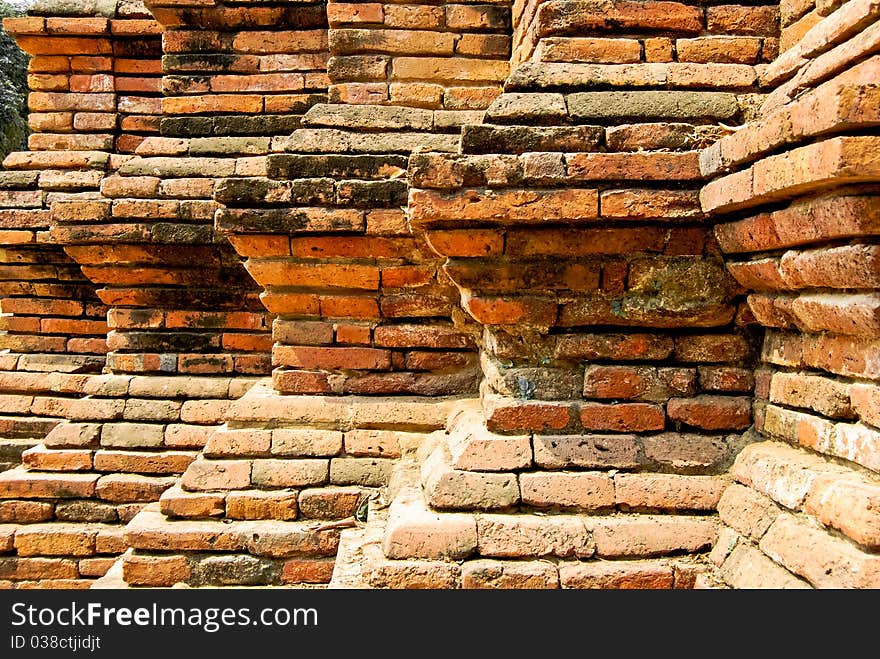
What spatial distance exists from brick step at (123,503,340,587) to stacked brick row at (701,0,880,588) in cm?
150

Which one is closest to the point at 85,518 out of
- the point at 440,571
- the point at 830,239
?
the point at 440,571

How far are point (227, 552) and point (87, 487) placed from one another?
58.8 inches

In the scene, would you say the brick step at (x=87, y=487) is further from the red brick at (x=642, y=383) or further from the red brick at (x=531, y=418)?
the red brick at (x=642, y=383)

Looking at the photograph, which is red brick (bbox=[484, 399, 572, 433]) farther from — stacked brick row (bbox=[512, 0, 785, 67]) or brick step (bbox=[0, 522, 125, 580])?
brick step (bbox=[0, 522, 125, 580])

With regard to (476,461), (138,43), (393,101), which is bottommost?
(476,461)

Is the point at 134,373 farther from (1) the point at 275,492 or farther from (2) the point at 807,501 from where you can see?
(2) the point at 807,501

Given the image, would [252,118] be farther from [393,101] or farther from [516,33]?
[516,33]

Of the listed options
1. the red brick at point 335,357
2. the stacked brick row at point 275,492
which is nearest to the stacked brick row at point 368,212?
the red brick at point 335,357

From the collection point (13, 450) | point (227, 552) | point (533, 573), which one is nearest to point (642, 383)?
point (533, 573)

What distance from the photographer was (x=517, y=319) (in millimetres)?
2303

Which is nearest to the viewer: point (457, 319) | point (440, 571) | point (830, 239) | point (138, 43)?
point (830, 239)

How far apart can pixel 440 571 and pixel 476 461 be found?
14.2 inches

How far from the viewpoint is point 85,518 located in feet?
12.6

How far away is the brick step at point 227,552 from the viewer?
106 inches
